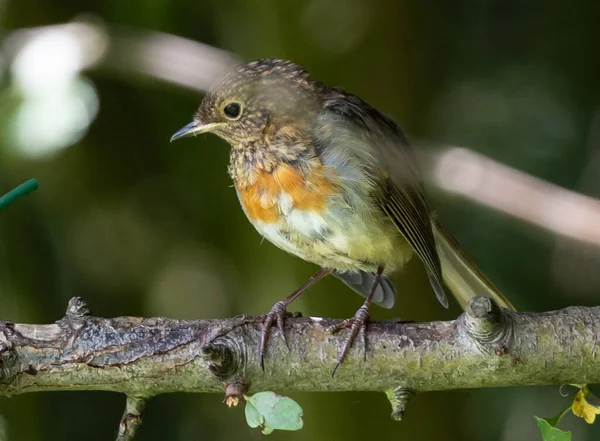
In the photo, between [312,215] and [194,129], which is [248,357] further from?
[194,129]

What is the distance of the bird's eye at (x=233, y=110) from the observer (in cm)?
260

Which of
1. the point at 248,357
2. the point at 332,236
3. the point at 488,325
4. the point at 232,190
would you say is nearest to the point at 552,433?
the point at 488,325

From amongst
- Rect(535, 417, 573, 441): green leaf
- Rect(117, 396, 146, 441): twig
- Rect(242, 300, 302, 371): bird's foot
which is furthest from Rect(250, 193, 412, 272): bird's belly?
Rect(535, 417, 573, 441): green leaf

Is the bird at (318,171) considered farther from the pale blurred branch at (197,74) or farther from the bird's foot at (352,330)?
the pale blurred branch at (197,74)

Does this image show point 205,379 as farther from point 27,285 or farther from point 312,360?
point 27,285

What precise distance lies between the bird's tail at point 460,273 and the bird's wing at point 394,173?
197mm

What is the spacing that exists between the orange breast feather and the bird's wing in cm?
22

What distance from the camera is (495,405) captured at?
3652 mm

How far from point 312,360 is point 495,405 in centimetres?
181

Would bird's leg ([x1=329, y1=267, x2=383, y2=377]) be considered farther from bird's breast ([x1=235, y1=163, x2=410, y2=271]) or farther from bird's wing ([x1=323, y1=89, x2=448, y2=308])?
bird's wing ([x1=323, y1=89, x2=448, y2=308])

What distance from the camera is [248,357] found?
81.4 inches

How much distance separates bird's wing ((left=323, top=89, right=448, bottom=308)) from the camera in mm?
2553

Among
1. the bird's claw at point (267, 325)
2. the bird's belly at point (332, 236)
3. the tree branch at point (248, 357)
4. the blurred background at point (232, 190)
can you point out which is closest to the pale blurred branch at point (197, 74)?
the blurred background at point (232, 190)

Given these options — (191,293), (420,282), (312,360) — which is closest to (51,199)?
(191,293)
